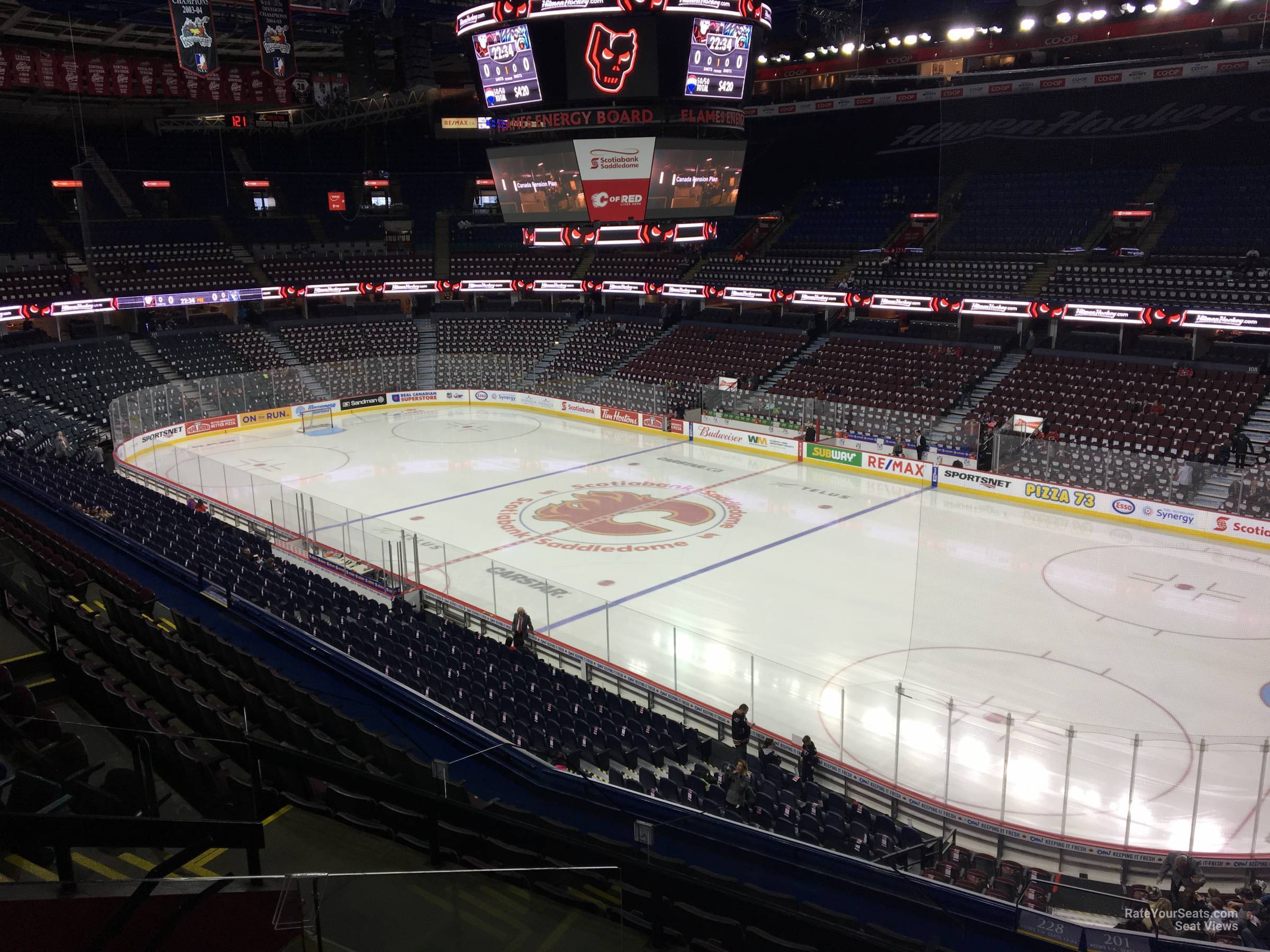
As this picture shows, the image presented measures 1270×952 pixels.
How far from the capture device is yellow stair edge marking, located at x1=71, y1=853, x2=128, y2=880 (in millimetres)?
4230

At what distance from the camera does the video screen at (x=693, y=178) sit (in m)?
19.2

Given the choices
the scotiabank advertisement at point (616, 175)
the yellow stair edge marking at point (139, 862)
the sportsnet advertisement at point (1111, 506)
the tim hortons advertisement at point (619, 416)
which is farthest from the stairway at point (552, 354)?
the yellow stair edge marking at point (139, 862)

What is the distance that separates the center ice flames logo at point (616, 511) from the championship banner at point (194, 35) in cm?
1180

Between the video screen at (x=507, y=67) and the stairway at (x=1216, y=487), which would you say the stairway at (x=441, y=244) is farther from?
the stairway at (x=1216, y=487)

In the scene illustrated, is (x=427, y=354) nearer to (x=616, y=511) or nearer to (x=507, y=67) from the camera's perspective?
(x=616, y=511)

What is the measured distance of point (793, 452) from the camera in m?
30.1

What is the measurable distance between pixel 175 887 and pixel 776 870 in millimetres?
4691

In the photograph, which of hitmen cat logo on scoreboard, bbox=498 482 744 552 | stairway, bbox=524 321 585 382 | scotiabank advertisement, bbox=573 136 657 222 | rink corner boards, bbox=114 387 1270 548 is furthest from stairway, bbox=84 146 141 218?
scotiabank advertisement, bbox=573 136 657 222

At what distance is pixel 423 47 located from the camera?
22031 millimetres

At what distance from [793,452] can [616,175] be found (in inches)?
519

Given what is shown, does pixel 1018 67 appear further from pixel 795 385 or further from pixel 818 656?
pixel 818 656

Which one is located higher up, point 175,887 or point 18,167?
point 18,167

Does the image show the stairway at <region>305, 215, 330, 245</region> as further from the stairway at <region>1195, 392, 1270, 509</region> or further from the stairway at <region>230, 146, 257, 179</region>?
the stairway at <region>1195, 392, 1270, 509</region>

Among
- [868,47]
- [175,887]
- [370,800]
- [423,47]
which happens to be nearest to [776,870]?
[370,800]
